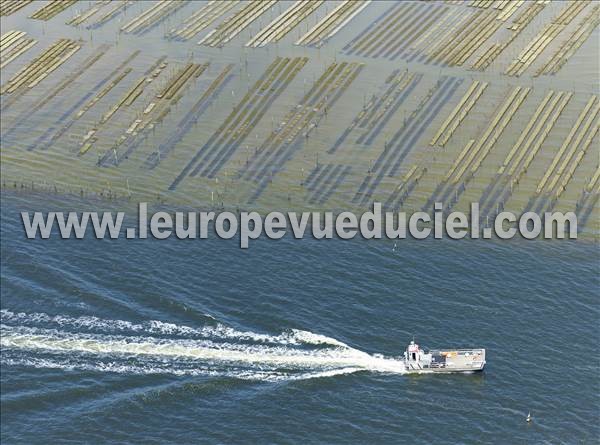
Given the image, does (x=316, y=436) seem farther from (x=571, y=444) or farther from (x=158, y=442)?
(x=571, y=444)

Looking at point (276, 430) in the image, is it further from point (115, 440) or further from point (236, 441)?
point (115, 440)

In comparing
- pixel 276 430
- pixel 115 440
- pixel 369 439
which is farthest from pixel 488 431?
pixel 115 440

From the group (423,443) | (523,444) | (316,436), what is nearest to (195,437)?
(316,436)

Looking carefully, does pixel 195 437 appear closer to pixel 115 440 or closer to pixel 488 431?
pixel 115 440

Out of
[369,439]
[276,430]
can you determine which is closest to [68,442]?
[276,430]

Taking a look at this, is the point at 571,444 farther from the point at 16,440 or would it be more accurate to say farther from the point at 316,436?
the point at 16,440

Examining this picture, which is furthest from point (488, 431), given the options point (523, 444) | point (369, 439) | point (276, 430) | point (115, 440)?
point (115, 440)
